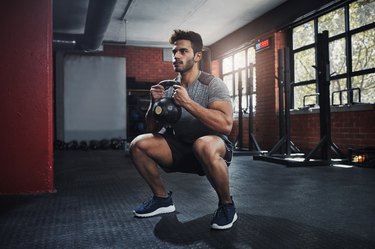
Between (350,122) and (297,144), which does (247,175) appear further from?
(297,144)

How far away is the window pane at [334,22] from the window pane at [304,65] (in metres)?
0.49

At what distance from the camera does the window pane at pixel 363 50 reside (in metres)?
5.30

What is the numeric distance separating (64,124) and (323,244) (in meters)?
8.42

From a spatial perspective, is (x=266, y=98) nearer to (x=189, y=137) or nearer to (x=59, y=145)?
(x=59, y=145)

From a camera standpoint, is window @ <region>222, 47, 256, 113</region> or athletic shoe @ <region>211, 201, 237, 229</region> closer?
athletic shoe @ <region>211, 201, 237, 229</region>

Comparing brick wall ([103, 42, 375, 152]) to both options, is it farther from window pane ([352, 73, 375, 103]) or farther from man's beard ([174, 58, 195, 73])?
man's beard ([174, 58, 195, 73])

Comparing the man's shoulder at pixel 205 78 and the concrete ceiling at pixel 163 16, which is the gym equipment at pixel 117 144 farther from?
the man's shoulder at pixel 205 78

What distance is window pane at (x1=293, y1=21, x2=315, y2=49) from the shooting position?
6.57 meters

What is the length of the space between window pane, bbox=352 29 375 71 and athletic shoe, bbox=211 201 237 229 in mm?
4312

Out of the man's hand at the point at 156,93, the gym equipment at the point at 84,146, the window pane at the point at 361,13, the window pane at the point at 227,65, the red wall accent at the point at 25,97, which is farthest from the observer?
the window pane at the point at 227,65

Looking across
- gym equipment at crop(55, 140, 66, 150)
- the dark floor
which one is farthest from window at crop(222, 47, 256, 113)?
the dark floor

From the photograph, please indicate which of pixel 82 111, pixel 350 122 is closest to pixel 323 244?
pixel 350 122

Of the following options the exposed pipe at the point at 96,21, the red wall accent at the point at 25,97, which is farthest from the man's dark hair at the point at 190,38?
the exposed pipe at the point at 96,21

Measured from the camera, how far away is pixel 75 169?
4.80m
